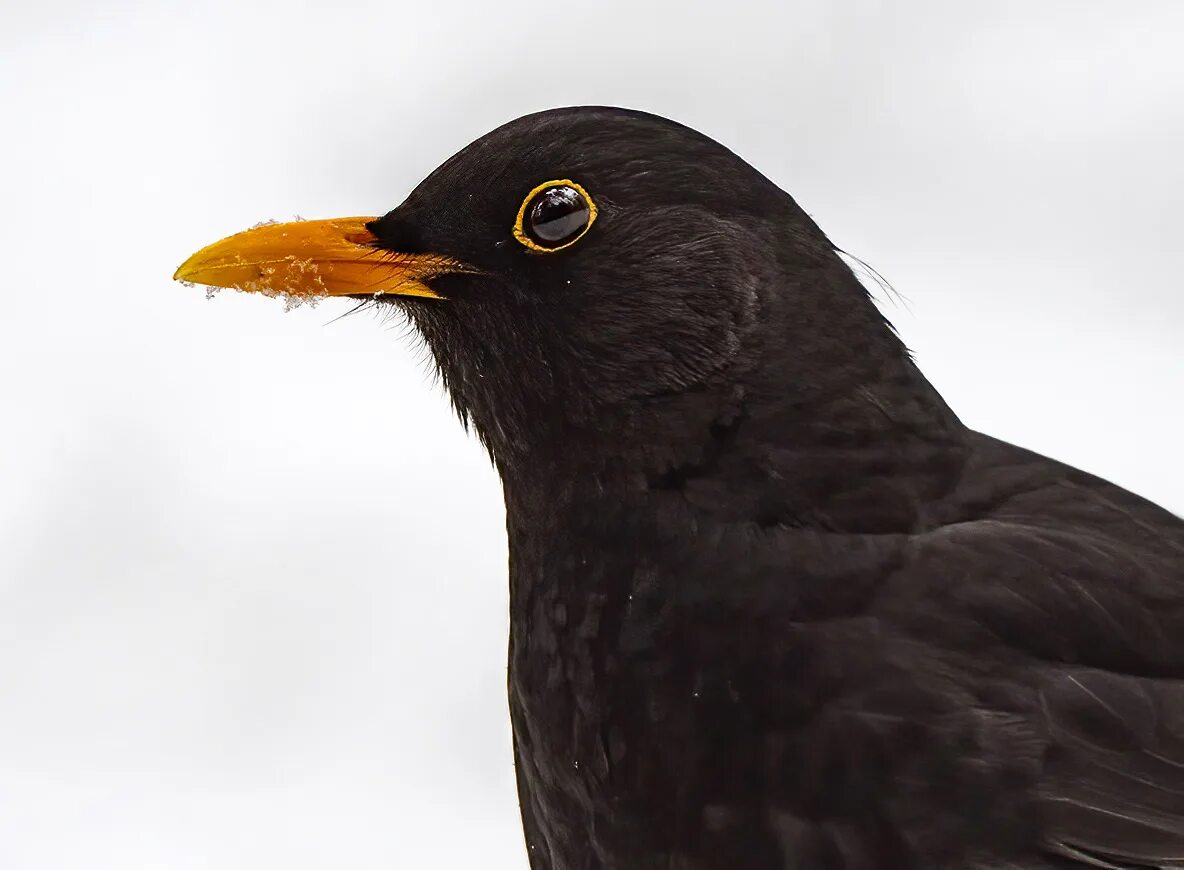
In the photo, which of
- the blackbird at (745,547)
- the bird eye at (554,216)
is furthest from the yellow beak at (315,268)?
the bird eye at (554,216)

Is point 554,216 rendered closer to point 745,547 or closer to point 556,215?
point 556,215

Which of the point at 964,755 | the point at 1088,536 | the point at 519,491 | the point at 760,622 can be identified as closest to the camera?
the point at 964,755

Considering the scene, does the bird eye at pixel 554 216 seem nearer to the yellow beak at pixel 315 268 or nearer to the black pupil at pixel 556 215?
the black pupil at pixel 556 215

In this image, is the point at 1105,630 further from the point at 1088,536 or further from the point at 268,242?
the point at 268,242

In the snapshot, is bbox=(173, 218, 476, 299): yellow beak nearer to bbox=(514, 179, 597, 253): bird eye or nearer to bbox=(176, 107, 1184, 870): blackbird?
bbox=(176, 107, 1184, 870): blackbird

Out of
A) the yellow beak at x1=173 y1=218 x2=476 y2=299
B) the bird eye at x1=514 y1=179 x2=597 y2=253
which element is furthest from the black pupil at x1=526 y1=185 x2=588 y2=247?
the yellow beak at x1=173 y1=218 x2=476 y2=299

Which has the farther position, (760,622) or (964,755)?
(760,622)

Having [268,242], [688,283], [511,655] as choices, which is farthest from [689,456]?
[268,242]
